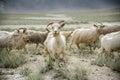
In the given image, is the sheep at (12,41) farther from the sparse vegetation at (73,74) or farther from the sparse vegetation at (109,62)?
the sparse vegetation at (109,62)

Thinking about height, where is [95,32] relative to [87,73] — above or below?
above

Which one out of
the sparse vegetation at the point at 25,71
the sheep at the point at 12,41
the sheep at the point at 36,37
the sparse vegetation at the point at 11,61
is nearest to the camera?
the sparse vegetation at the point at 25,71

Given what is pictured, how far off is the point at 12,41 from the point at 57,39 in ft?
8.89

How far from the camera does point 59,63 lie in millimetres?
8109

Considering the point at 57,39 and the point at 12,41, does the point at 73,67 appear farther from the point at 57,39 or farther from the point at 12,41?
the point at 12,41

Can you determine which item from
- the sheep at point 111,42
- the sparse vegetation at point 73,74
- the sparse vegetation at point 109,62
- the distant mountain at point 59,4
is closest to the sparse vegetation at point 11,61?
the distant mountain at point 59,4

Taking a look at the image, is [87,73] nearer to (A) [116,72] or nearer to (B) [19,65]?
(A) [116,72]

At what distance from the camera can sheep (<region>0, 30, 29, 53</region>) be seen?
368 inches

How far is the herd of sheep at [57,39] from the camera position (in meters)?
7.46

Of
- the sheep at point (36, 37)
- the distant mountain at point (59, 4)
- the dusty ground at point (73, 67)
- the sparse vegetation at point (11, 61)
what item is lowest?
the dusty ground at point (73, 67)

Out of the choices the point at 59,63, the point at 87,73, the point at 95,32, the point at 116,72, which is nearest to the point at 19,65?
the point at 59,63

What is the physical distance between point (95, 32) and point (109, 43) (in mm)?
2890

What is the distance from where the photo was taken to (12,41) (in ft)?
31.1

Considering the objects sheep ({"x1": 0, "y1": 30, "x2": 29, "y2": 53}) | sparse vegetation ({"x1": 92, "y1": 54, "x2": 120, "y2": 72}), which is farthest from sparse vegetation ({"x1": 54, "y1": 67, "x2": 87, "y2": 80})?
sheep ({"x1": 0, "y1": 30, "x2": 29, "y2": 53})
